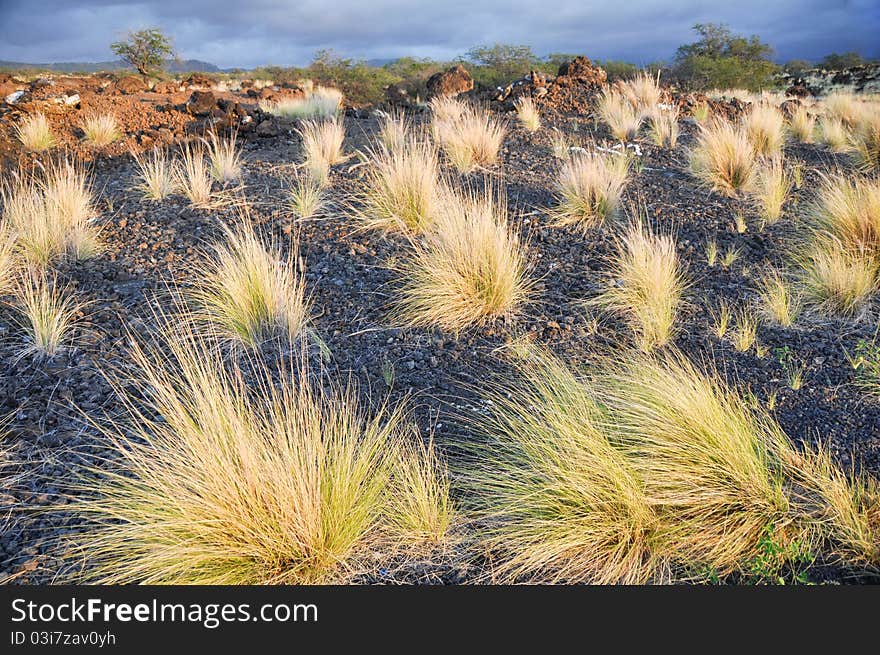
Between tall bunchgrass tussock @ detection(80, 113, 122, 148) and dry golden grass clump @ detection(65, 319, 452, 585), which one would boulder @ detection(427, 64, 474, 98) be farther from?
dry golden grass clump @ detection(65, 319, 452, 585)

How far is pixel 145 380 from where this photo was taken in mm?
3398

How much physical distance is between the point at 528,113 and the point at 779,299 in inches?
250

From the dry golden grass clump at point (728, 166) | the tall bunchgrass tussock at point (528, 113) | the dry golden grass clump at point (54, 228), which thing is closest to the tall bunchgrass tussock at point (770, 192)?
the dry golden grass clump at point (728, 166)

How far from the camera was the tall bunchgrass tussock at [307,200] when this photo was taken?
232 inches

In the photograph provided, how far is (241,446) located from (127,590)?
585 mm

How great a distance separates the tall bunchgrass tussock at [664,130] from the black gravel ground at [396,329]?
1.80m

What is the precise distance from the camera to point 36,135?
908 centimetres

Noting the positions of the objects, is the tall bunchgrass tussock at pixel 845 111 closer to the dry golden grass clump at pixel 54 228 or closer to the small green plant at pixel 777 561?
the small green plant at pixel 777 561

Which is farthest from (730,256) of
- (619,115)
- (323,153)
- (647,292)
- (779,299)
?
(323,153)

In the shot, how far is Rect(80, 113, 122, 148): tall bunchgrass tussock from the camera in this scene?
9289 mm

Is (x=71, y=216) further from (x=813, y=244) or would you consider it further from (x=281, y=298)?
(x=813, y=244)

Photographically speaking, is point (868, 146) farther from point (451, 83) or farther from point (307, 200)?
point (451, 83)

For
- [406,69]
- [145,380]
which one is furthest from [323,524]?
[406,69]

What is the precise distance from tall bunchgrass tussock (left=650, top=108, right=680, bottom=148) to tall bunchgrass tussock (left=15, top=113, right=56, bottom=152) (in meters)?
9.07
